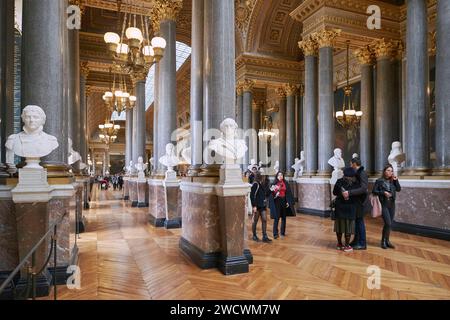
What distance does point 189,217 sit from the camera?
4.85 metres

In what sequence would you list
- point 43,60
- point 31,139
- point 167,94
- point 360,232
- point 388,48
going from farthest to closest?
point 388,48
point 167,94
point 360,232
point 43,60
point 31,139

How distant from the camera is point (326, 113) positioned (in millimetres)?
9641

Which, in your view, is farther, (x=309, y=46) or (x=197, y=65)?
(x=309, y=46)

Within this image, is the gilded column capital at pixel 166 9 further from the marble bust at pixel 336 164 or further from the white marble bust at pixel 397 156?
the white marble bust at pixel 397 156

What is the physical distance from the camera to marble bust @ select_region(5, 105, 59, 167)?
3334 millimetres

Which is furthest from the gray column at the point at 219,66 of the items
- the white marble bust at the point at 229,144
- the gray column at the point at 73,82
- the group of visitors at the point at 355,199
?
the gray column at the point at 73,82

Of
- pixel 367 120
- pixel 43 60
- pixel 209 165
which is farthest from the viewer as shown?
pixel 367 120

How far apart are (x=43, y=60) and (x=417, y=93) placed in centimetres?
719

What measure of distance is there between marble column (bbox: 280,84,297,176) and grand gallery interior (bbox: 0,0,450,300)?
270 cm

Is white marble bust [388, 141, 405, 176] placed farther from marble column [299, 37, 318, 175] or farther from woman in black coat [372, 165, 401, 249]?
marble column [299, 37, 318, 175]

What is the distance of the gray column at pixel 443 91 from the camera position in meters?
6.11

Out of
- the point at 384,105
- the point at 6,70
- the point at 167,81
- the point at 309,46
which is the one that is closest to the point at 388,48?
the point at 384,105

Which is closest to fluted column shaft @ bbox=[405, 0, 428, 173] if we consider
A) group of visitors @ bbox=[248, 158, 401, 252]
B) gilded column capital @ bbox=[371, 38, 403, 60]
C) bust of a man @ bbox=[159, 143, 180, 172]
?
group of visitors @ bbox=[248, 158, 401, 252]

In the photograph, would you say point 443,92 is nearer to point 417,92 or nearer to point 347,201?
point 417,92
